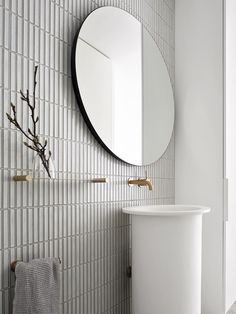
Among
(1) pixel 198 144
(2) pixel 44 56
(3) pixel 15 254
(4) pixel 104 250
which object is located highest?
(2) pixel 44 56

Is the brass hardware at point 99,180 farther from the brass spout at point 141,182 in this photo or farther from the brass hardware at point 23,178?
the brass hardware at point 23,178

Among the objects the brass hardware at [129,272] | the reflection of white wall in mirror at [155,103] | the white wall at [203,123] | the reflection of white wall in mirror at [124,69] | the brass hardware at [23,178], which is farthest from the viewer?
the white wall at [203,123]

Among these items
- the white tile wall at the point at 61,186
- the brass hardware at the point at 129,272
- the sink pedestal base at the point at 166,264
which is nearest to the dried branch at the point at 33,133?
the white tile wall at the point at 61,186

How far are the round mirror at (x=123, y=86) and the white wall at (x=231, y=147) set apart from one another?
1.44ft

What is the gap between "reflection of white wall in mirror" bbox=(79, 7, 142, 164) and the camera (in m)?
2.05

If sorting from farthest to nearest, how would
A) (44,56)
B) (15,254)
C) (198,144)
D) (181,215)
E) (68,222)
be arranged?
(198,144), (181,215), (68,222), (44,56), (15,254)

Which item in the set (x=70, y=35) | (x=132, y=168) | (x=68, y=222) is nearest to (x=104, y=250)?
(x=68, y=222)

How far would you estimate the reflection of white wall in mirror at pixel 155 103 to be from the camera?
2.51m

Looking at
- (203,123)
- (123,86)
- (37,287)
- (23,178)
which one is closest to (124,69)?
(123,86)

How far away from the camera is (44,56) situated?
5.36 feet

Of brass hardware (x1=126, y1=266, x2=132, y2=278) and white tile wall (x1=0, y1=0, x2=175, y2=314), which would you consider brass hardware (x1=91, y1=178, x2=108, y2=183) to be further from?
brass hardware (x1=126, y1=266, x2=132, y2=278)

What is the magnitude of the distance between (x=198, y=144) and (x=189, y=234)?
1003mm

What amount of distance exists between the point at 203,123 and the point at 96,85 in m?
1.12

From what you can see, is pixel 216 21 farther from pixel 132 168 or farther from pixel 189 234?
pixel 189 234
